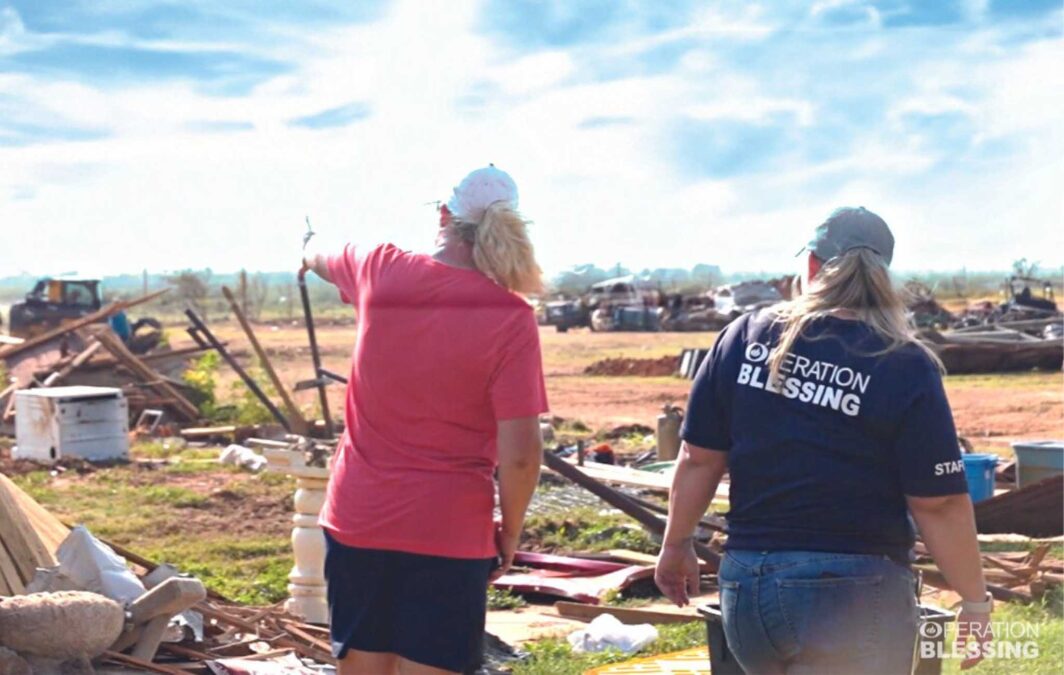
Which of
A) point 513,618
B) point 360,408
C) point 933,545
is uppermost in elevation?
point 360,408

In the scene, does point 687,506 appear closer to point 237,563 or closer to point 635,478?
point 237,563

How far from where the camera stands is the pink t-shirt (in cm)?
329

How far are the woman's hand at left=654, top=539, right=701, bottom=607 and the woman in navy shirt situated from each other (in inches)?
8.6

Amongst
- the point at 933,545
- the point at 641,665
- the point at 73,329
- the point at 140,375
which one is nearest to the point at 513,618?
the point at 641,665

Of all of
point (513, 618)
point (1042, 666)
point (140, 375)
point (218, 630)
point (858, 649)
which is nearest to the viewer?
point (858, 649)

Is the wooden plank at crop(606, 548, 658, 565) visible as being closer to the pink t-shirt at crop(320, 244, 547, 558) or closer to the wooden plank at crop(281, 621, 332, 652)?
the wooden plank at crop(281, 621, 332, 652)

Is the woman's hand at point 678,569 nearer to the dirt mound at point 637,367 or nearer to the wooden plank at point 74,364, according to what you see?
the wooden plank at point 74,364

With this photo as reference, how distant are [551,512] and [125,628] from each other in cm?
611

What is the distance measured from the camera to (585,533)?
9516 millimetres

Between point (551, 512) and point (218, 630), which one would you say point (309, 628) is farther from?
point (551, 512)

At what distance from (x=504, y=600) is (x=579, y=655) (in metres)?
1.52

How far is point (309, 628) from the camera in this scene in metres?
5.45

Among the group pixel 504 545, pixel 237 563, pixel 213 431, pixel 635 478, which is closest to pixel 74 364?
pixel 213 431

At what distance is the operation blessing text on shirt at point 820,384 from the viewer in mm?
2893
